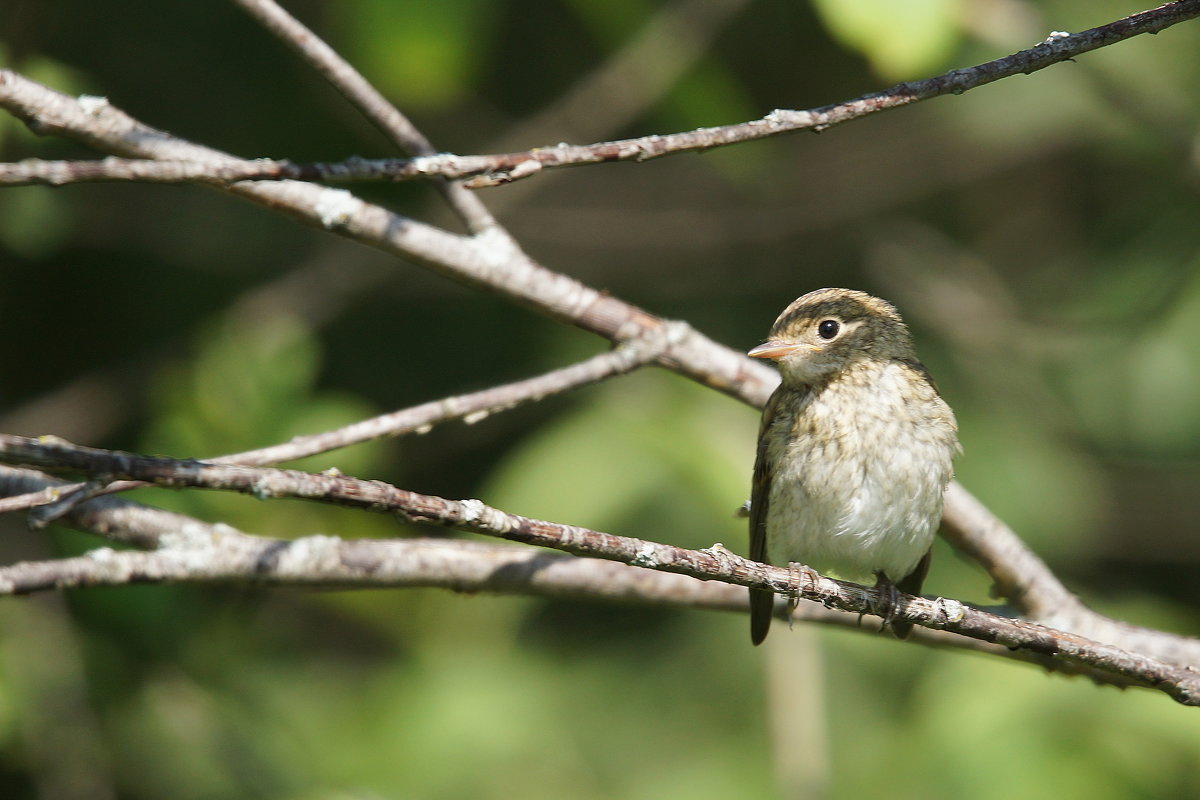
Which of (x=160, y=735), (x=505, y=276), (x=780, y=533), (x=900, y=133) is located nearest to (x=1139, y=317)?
(x=900, y=133)

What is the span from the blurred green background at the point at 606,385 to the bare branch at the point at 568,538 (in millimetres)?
1417

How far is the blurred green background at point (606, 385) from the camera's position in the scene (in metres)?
3.84

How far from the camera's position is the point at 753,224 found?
21.0 ft

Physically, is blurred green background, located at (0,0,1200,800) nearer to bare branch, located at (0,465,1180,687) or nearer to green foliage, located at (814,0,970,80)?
green foliage, located at (814,0,970,80)

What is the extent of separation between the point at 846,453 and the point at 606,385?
1739mm

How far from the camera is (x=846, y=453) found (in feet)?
11.7

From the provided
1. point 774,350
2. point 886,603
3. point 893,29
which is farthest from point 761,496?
point 893,29

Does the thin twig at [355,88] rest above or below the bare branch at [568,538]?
above

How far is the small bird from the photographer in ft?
11.3

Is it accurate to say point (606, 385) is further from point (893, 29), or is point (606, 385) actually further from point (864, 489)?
point (893, 29)

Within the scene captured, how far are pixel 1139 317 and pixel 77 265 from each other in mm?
4648

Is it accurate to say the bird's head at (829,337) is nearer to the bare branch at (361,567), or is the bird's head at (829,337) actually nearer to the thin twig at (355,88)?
the bare branch at (361,567)

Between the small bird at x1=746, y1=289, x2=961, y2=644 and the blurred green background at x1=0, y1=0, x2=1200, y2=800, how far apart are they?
39cm

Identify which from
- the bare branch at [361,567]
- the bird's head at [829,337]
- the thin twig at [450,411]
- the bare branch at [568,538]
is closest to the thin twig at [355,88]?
the thin twig at [450,411]
